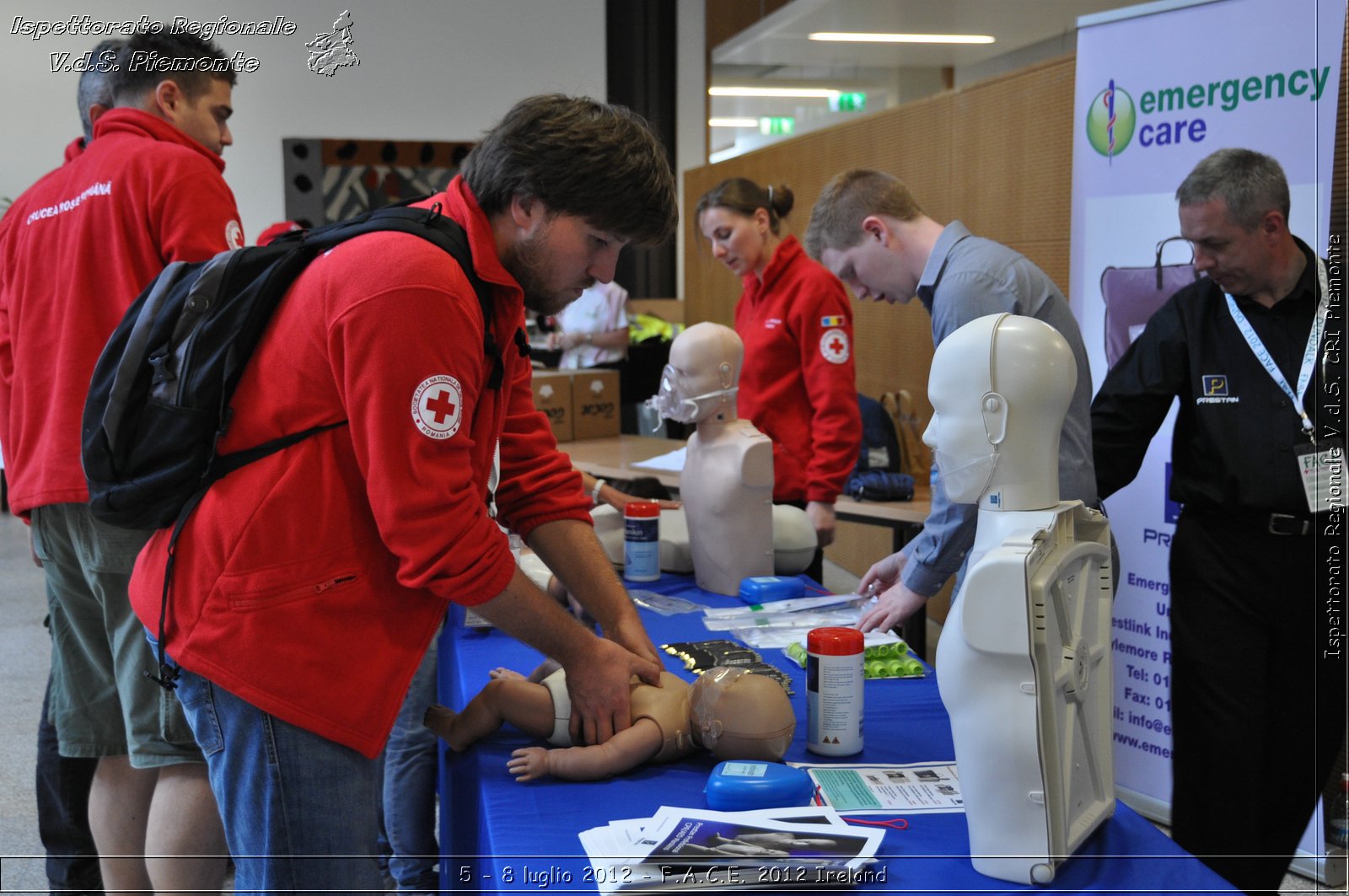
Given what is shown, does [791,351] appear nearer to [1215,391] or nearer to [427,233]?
[1215,391]

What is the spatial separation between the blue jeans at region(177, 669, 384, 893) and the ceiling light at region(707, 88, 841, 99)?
7.58m

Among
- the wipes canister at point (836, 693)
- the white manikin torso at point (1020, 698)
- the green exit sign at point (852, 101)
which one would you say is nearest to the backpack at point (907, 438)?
the wipes canister at point (836, 693)

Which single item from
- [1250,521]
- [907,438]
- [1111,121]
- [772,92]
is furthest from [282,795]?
[772,92]

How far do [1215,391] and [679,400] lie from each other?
1.21m

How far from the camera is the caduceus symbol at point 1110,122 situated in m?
3.12

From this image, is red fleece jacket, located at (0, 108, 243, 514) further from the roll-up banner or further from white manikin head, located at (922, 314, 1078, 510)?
the roll-up banner

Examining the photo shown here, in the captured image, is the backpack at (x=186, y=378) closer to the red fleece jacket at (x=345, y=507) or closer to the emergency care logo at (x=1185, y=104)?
the red fleece jacket at (x=345, y=507)

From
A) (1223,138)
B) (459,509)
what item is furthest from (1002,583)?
(1223,138)

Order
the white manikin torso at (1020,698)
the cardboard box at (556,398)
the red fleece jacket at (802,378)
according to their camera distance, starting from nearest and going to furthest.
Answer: the white manikin torso at (1020,698)
the red fleece jacket at (802,378)
the cardboard box at (556,398)

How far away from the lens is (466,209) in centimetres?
147

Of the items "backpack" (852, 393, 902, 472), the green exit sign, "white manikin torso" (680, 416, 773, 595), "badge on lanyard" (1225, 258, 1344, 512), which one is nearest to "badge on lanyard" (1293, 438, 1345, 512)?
"badge on lanyard" (1225, 258, 1344, 512)

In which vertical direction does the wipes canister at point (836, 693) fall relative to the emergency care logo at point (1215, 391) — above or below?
below

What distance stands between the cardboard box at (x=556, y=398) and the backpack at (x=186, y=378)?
335 cm

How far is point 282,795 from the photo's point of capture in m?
1.38
